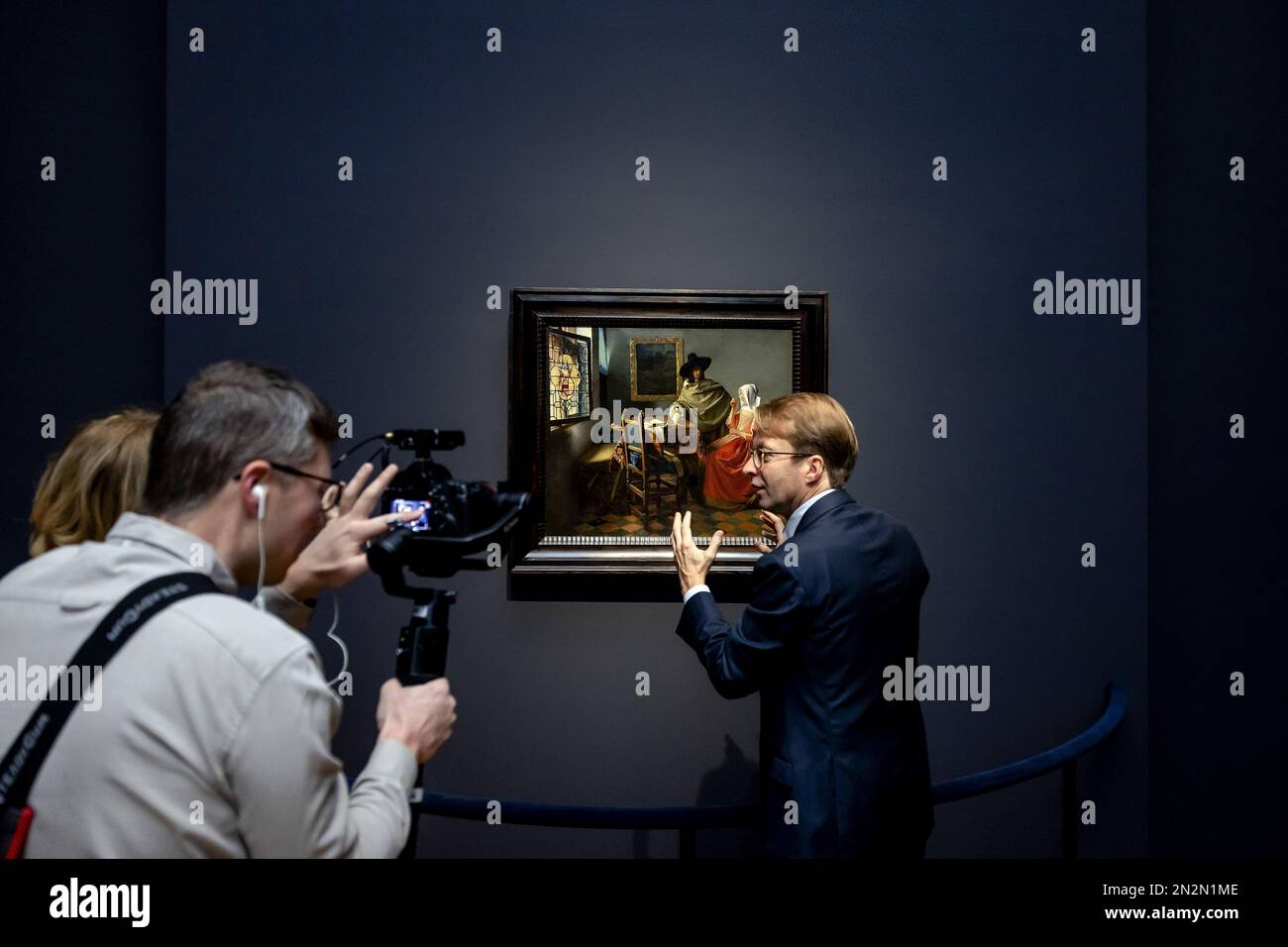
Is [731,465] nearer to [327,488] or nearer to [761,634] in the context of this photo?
[761,634]

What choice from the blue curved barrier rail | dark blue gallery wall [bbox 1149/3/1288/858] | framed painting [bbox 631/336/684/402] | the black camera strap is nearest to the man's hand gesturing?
framed painting [bbox 631/336/684/402]

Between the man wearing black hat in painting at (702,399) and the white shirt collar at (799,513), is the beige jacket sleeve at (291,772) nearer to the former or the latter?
the white shirt collar at (799,513)

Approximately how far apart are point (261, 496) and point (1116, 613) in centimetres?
299

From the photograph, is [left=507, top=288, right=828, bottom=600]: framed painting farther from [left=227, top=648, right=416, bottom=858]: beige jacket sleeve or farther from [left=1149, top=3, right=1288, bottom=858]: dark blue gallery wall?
[left=227, top=648, right=416, bottom=858]: beige jacket sleeve

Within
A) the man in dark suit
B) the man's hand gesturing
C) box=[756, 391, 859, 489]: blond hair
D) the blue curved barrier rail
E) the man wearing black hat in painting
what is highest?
the man wearing black hat in painting

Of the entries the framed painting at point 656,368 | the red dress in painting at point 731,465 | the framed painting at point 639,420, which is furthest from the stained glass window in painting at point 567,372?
the red dress in painting at point 731,465

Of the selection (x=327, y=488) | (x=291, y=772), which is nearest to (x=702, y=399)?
(x=327, y=488)

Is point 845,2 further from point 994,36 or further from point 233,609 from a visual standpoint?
point 233,609

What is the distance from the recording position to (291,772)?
3.63 ft

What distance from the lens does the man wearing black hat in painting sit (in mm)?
2873

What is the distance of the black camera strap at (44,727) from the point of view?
42.4 inches

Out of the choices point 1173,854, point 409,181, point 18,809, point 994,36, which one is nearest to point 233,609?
point 18,809

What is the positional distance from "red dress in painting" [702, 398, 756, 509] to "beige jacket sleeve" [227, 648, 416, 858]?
73.9 inches

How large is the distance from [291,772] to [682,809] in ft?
5.54
